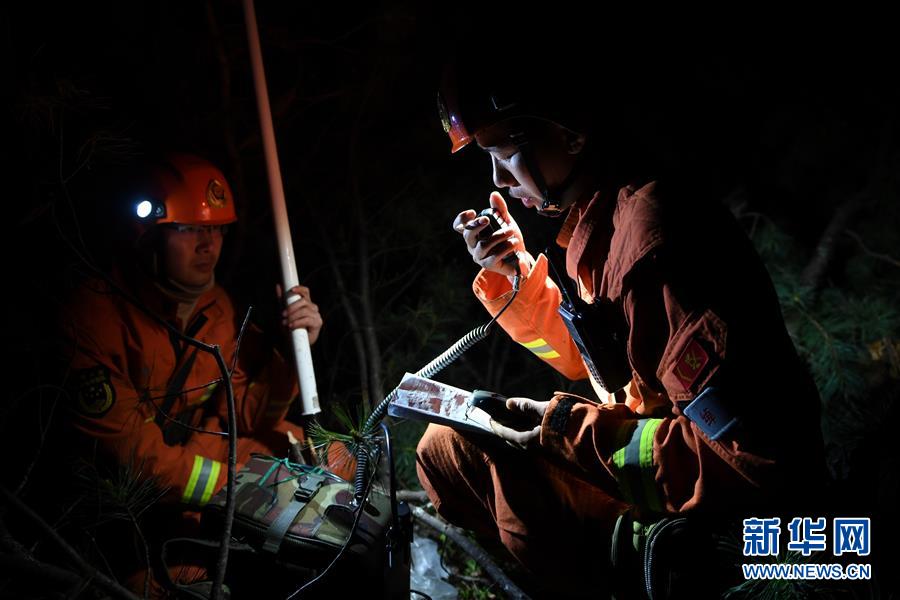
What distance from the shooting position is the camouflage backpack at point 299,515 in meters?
2.25

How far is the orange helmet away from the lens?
3.05m

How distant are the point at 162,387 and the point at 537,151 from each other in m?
2.29

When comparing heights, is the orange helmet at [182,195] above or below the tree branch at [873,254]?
above

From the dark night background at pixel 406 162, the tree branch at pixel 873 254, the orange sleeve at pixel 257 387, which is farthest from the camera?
the tree branch at pixel 873 254

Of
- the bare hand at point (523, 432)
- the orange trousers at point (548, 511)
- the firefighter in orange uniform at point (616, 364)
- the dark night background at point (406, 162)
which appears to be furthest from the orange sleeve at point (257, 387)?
the bare hand at point (523, 432)

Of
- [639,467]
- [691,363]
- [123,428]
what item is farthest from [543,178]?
[123,428]

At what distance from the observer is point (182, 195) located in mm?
3086

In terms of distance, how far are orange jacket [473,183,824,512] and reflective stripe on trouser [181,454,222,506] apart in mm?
1678

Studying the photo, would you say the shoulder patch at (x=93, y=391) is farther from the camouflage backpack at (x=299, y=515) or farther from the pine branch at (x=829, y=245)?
the pine branch at (x=829, y=245)

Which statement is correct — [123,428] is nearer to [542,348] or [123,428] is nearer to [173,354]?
[173,354]

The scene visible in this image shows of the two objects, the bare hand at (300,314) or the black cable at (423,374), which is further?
the bare hand at (300,314)

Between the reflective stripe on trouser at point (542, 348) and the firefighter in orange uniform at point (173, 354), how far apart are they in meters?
1.13

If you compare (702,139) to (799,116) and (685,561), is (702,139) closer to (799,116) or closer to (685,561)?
(799,116)

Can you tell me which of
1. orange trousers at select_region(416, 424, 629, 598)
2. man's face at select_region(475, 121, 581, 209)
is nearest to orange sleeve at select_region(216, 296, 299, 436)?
orange trousers at select_region(416, 424, 629, 598)
